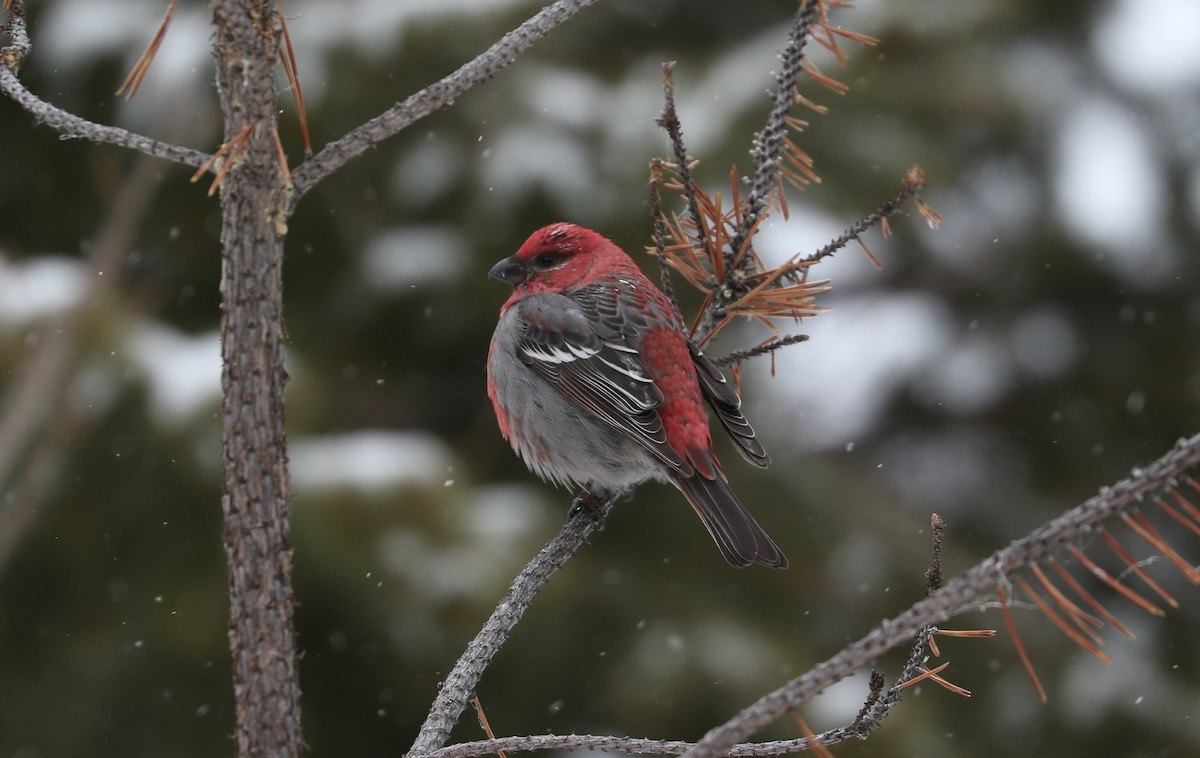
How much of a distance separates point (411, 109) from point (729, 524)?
162 centimetres

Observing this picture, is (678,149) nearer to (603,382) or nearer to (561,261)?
(603,382)

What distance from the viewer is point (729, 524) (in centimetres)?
273

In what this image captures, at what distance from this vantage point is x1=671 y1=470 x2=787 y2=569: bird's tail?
8.57ft

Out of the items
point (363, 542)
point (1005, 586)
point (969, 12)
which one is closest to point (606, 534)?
point (363, 542)

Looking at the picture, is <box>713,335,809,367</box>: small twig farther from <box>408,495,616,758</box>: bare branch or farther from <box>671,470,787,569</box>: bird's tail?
<box>408,495,616,758</box>: bare branch

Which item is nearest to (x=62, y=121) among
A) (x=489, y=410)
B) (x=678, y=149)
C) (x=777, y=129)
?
(x=678, y=149)

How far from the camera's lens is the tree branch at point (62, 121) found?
1276mm

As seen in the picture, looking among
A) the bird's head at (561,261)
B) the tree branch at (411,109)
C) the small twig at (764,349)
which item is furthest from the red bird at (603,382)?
the tree branch at (411,109)

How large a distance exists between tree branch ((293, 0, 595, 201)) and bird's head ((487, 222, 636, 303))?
1676mm

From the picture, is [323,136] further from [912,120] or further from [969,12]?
[969,12]

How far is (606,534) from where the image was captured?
4461mm

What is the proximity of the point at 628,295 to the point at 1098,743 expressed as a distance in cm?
305

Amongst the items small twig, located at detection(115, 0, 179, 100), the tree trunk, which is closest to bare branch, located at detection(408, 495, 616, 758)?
the tree trunk

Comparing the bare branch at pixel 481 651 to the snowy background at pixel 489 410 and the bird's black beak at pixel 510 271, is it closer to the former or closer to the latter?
the bird's black beak at pixel 510 271
